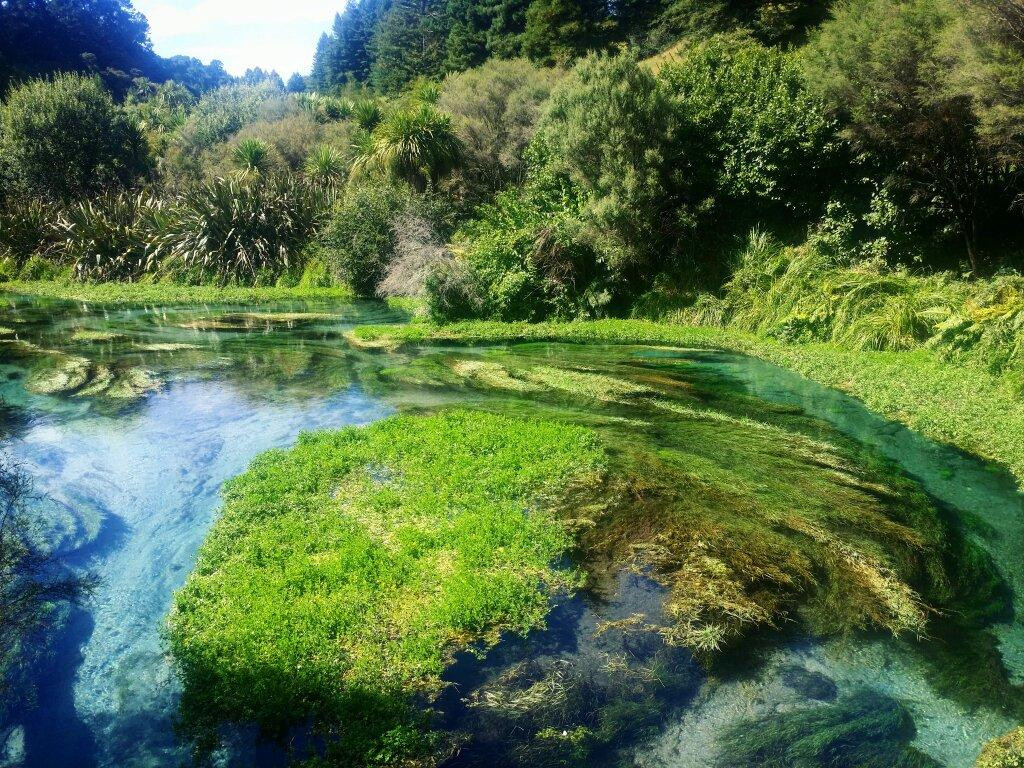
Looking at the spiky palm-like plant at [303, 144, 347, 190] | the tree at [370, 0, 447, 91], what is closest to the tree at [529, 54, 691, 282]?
the spiky palm-like plant at [303, 144, 347, 190]

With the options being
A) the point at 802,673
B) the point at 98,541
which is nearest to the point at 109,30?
the point at 98,541

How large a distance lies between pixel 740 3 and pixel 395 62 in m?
39.2

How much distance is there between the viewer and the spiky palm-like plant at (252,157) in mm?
28578

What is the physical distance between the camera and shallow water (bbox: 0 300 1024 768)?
14.0 ft

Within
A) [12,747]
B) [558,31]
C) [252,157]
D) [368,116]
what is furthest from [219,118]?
[12,747]

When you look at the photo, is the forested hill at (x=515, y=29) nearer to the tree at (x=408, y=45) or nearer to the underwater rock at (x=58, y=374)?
the tree at (x=408, y=45)

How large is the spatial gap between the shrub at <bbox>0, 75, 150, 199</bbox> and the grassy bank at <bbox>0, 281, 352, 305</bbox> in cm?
803

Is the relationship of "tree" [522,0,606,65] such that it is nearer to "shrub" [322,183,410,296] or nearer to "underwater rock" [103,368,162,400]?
"shrub" [322,183,410,296]

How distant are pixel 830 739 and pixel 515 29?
56.5 m

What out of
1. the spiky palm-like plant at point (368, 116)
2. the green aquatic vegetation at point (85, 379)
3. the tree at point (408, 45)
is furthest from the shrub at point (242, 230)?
the tree at point (408, 45)

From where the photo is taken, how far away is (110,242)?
28.4 metres

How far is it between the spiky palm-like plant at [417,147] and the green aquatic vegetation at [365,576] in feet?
57.6

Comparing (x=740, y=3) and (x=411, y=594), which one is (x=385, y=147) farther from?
(x=411, y=594)

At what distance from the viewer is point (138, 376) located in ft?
42.7
